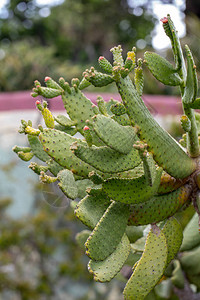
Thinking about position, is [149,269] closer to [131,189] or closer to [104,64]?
[131,189]

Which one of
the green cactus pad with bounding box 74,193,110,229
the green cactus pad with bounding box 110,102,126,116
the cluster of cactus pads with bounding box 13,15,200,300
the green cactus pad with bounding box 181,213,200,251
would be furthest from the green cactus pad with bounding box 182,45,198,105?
the green cactus pad with bounding box 181,213,200,251

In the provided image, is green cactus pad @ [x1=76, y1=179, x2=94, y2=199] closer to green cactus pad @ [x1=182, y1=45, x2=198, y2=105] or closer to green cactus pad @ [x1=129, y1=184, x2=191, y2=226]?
green cactus pad @ [x1=129, y1=184, x2=191, y2=226]

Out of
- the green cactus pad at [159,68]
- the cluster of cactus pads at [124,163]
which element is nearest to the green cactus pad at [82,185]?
the cluster of cactus pads at [124,163]

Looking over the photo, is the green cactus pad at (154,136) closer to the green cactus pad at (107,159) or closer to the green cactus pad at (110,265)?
the green cactus pad at (107,159)

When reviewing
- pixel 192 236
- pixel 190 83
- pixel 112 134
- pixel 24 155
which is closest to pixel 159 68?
pixel 190 83

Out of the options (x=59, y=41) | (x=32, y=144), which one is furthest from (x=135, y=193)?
(x=59, y=41)

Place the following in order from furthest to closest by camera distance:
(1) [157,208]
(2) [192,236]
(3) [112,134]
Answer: (2) [192,236] < (1) [157,208] < (3) [112,134]

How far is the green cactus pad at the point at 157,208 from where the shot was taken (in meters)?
0.66

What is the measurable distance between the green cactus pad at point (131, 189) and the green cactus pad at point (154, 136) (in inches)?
1.0

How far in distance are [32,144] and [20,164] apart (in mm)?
3698

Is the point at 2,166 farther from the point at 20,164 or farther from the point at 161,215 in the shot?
the point at 161,215

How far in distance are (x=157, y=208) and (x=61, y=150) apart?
189 millimetres

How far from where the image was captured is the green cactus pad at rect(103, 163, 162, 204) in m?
0.60

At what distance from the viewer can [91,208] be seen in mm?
643
